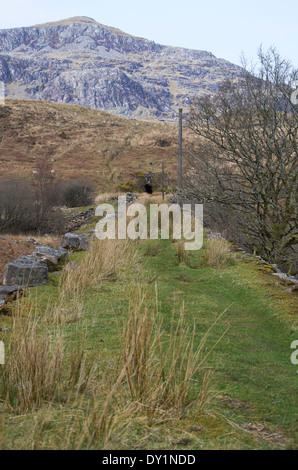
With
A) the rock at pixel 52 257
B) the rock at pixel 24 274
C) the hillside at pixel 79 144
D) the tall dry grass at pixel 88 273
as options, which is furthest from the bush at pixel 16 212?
the rock at pixel 24 274

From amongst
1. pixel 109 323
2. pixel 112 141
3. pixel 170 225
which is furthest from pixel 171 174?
pixel 109 323

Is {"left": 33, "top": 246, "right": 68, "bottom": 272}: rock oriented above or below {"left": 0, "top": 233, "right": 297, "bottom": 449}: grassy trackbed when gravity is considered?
above

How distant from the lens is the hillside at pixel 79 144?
153 ft

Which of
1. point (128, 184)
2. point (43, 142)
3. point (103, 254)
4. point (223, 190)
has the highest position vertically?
point (43, 142)

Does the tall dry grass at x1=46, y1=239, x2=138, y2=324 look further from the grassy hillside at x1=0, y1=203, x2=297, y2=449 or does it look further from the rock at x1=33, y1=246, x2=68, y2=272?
the rock at x1=33, y1=246, x2=68, y2=272

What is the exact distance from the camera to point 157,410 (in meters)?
3.09

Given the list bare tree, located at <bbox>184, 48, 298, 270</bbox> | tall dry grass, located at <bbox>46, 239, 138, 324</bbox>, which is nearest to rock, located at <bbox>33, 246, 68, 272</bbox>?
tall dry grass, located at <bbox>46, 239, 138, 324</bbox>

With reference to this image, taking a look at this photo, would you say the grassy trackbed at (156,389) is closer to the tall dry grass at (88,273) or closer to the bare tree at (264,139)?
the tall dry grass at (88,273)

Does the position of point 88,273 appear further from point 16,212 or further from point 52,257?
point 16,212

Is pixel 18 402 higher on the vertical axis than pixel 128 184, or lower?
lower

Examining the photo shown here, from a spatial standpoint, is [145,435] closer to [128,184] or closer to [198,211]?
[198,211]

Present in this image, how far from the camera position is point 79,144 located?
5947 cm

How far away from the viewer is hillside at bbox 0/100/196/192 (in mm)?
46688
